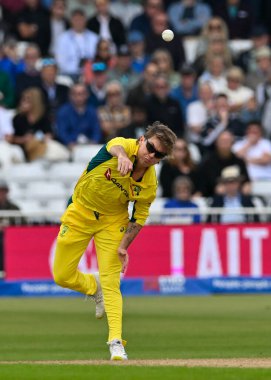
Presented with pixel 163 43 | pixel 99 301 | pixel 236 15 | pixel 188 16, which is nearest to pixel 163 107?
pixel 163 43

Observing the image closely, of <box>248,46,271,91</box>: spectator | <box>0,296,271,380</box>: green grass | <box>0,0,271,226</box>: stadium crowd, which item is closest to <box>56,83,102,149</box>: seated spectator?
<box>0,0,271,226</box>: stadium crowd

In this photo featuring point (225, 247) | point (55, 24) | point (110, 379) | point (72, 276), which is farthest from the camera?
point (55, 24)

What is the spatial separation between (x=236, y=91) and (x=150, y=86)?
1.55 meters

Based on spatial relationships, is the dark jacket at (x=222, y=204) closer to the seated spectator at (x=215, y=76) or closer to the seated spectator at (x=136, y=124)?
the seated spectator at (x=136, y=124)

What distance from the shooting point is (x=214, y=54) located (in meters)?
21.3

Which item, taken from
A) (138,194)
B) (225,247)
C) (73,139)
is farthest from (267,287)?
(138,194)

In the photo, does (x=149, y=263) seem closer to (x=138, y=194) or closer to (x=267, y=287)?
(x=267, y=287)

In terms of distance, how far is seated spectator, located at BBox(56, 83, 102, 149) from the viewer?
2028 centimetres

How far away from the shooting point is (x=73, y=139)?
2064 centimetres

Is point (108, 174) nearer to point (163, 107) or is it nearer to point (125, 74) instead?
point (163, 107)

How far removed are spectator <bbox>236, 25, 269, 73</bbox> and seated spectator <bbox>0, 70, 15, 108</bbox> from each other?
4.25m

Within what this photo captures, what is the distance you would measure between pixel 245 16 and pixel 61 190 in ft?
19.4

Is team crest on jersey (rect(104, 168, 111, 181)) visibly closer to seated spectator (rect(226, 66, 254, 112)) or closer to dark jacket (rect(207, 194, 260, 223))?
dark jacket (rect(207, 194, 260, 223))

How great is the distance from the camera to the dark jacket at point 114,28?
22547mm
